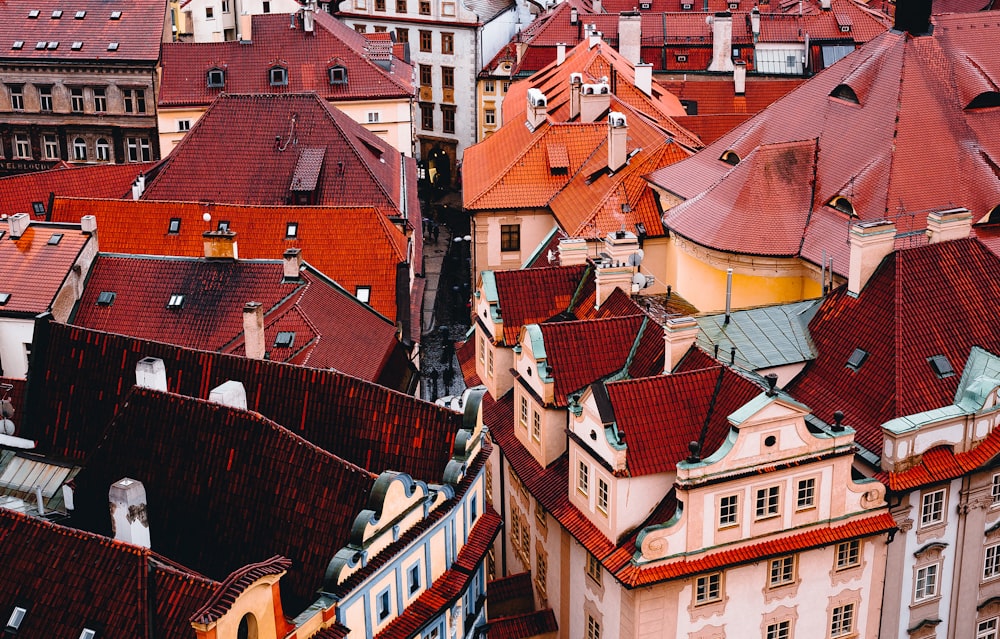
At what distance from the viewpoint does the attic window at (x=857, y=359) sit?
185ft

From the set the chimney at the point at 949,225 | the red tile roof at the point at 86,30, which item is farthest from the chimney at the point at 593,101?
the red tile roof at the point at 86,30

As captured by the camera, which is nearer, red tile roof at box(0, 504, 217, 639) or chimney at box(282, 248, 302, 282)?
red tile roof at box(0, 504, 217, 639)

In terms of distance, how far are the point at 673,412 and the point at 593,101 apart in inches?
1718

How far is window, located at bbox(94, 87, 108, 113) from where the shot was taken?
106m

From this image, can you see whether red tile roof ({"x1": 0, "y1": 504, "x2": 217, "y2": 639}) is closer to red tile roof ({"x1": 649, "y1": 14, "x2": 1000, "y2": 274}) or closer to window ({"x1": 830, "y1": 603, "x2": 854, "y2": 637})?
window ({"x1": 830, "y1": 603, "x2": 854, "y2": 637})

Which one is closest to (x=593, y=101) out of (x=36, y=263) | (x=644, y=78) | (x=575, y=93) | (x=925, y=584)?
(x=575, y=93)

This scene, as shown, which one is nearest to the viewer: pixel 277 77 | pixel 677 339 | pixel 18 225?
pixel 677 339

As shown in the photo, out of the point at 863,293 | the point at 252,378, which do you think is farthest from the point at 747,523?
the point at 252,378

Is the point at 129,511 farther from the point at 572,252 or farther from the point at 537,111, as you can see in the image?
the point at 537,111

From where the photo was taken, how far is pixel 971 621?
5691cm

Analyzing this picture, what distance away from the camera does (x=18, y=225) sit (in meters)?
68.1

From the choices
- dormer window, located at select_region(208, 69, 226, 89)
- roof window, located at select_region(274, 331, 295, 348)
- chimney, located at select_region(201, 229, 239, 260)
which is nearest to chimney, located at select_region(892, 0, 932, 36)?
roof window, located at select_region(274, 331, 295, 348)

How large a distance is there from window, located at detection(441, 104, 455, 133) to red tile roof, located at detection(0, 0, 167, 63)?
3650 centimetres

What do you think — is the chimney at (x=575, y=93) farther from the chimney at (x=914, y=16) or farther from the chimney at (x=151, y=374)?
the chimney at (x=151, y=374)
